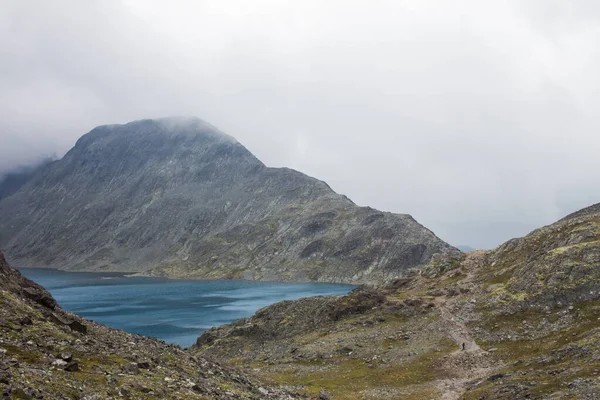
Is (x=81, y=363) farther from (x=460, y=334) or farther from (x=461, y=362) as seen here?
(x=460, y=334)

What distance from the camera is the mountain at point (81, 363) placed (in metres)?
19.5

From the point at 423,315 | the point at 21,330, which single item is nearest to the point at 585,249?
the point at 423,315

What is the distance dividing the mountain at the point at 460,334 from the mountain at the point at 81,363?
1680 cm

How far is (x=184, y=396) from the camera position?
2486 cm

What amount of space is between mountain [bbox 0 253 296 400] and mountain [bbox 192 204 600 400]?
16.8m

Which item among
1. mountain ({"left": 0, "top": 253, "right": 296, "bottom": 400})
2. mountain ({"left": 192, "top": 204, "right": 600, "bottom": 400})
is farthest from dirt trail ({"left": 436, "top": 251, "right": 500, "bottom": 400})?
mountain ({"left": 0, "top": 253, "right": 296, "bottom": 400})

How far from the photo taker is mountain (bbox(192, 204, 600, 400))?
40.5 metres

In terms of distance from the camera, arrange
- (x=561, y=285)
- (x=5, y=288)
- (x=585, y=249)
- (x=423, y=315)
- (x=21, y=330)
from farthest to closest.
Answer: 1. (x=423, y=315)
2. (x=585, y=249)
3. (x=561, y=285)
4. (x=5, y=288)
5. (x=21, y=330)

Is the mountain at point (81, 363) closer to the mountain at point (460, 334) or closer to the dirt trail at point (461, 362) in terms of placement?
the mountain at point (460, 334)

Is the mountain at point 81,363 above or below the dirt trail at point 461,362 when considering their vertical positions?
above

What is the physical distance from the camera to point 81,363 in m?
24.3

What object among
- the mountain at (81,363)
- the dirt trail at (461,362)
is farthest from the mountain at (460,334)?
the mountain at (81,363)

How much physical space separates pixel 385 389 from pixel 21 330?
3517cm

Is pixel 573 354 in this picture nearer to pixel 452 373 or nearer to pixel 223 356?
pixel 452 373
